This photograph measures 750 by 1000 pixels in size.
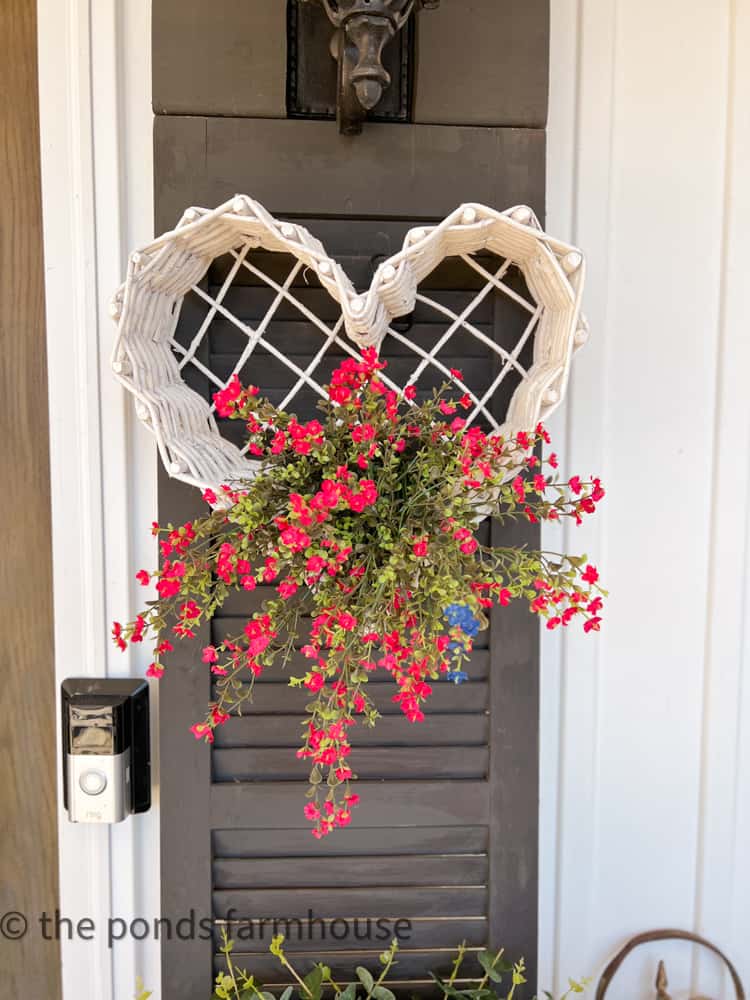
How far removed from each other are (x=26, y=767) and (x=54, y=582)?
35 cm

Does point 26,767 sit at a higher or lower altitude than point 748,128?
lower

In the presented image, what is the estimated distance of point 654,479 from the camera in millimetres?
1158

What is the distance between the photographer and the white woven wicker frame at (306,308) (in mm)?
818

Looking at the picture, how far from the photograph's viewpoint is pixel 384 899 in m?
1.06

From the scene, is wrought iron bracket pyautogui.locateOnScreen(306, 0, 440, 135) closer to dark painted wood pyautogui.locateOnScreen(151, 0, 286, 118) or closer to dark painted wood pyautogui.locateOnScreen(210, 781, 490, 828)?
dark painted wood pyautogui.locateOnScreen(151, 0, 286, 118)

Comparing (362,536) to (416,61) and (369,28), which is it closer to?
(369,28)

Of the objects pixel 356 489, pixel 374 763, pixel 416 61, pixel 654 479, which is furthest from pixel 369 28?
pixel 374 763

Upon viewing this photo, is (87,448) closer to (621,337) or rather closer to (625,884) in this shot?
(621,337)

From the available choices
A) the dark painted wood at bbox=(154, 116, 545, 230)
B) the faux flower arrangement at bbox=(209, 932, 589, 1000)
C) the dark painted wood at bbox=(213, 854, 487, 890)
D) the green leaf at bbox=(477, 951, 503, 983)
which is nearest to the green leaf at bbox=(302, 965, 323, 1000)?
the faux flower arrangement at bbox=(209, 932, 589, 1000)

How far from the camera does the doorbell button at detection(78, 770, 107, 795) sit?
1.07 metres

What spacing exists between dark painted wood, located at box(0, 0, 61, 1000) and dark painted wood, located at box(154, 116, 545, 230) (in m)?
0.31

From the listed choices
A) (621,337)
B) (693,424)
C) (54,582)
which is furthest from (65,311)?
(693,424)

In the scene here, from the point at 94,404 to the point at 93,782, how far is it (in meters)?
0.62

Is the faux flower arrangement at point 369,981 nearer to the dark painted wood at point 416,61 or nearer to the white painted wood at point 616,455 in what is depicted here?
the white painted wood at point 616,455
